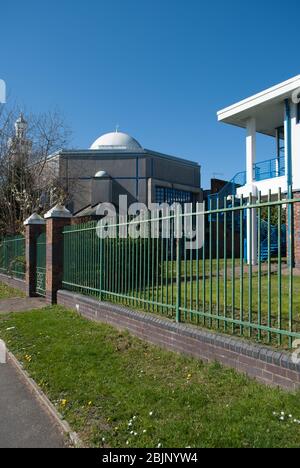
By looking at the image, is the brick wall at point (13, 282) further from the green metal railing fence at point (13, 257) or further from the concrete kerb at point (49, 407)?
the concrete kerb at point (49, 407)

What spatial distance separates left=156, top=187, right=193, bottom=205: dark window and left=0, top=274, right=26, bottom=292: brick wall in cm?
1511

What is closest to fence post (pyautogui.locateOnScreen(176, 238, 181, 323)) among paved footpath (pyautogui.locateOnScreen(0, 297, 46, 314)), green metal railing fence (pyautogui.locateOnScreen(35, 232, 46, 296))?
paved footpath (pyautogui.locateOnScreen(0, 297, 46, 314))

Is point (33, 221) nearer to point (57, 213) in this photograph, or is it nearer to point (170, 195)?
point (57, 213)

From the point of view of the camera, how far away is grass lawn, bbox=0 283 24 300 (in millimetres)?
13499

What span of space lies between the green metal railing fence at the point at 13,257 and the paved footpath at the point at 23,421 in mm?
10194

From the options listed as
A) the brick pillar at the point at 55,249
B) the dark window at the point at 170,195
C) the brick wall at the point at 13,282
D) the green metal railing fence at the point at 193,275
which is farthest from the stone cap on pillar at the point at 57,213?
the dark window at the point at 170,195

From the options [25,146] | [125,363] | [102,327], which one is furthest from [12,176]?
[125,363]

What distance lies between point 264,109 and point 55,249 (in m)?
11.5

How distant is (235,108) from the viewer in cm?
1856

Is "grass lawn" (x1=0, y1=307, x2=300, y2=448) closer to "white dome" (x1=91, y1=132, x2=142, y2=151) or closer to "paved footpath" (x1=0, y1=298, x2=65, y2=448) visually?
"paved footpath" (x1=0, y1=298, x2=65, y2=448)

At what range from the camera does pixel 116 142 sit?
3325 centimetres

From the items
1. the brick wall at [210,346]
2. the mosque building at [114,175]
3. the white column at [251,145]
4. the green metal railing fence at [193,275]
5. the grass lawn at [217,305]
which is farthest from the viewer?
the mosque building at [114,175]

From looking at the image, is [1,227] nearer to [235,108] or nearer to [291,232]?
[235,108]

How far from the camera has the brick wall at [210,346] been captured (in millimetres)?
4234
